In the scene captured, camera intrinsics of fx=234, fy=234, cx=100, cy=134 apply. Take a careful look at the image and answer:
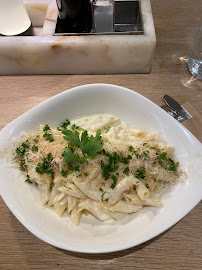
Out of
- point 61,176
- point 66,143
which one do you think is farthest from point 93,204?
point 66,143

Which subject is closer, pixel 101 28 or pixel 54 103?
pixel 54 103

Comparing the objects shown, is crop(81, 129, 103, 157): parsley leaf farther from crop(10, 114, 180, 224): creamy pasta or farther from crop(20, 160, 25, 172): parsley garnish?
crop(20, 160, 25, 172): parsley garnish

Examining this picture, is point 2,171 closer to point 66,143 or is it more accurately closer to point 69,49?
point 66,143

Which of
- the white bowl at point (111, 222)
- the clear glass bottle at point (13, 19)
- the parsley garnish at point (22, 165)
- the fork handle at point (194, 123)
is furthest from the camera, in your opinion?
the clear glass bottle at point (13, 19)

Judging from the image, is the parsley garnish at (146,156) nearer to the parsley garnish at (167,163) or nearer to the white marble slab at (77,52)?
the parsley garnish at (167,163)

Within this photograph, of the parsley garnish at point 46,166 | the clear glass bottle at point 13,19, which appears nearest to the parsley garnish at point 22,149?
the parsley garnish at point 46,166

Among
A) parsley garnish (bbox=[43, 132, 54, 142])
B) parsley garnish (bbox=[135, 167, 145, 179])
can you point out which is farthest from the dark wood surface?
parsley garnish (bbox=[43, 132, 54, 142])
